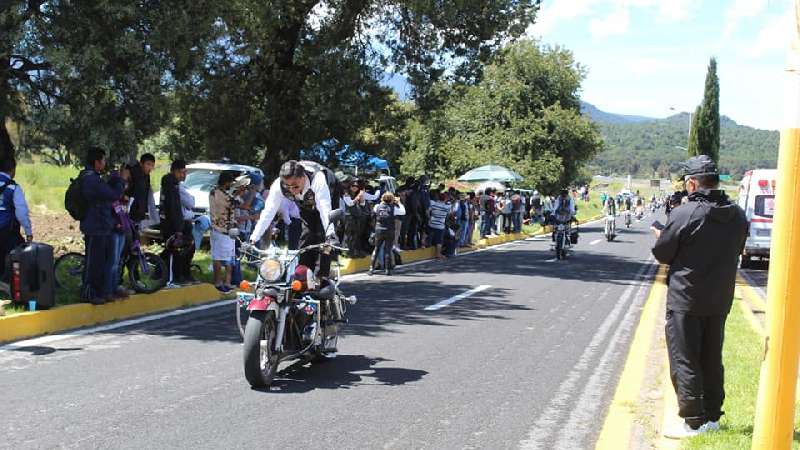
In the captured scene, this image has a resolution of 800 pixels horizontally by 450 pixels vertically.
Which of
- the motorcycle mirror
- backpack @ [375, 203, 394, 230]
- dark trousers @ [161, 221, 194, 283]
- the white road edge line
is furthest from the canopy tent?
the motorcycle mirror

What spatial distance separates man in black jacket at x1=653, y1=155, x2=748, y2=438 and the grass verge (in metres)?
0.18

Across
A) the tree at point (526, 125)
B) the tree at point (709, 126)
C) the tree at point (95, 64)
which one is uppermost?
the tree at point (709, 126)

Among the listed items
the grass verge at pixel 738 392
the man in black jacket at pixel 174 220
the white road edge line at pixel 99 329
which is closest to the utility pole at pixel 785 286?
the grass verge at pixel 738 392

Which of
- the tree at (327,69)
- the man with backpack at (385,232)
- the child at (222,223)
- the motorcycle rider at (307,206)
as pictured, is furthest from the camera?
the tree at (327,69)

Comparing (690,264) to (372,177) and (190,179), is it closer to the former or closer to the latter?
(190,179)

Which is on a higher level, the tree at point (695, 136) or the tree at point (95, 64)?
the tree at point (695, 136)

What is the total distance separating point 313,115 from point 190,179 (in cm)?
430

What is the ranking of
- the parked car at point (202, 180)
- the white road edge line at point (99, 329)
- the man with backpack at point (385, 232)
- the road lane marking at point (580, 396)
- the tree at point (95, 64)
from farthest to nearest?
the parked car at point (202, 180) < the man with backpack at point (385, 232) < the tree at point (95, 64) < the white road edge line at point (99, 329) < the road lane marking at point (580, 396)

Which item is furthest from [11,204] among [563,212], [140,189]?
[563,212]

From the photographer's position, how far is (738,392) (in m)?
7.11

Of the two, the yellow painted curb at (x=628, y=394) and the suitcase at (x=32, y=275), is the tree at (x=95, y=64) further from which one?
the yellow painted curb at (x=628, y=394)

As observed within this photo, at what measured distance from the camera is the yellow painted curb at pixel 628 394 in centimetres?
594

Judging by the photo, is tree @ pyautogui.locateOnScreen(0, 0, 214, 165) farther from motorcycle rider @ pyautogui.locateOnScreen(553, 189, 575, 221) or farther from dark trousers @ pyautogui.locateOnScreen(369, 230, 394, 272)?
motorcycle rider @ pyautogui.locateOnScreen(553, 189, 575, 221)

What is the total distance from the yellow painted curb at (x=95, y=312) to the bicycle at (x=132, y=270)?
0.58 feet
